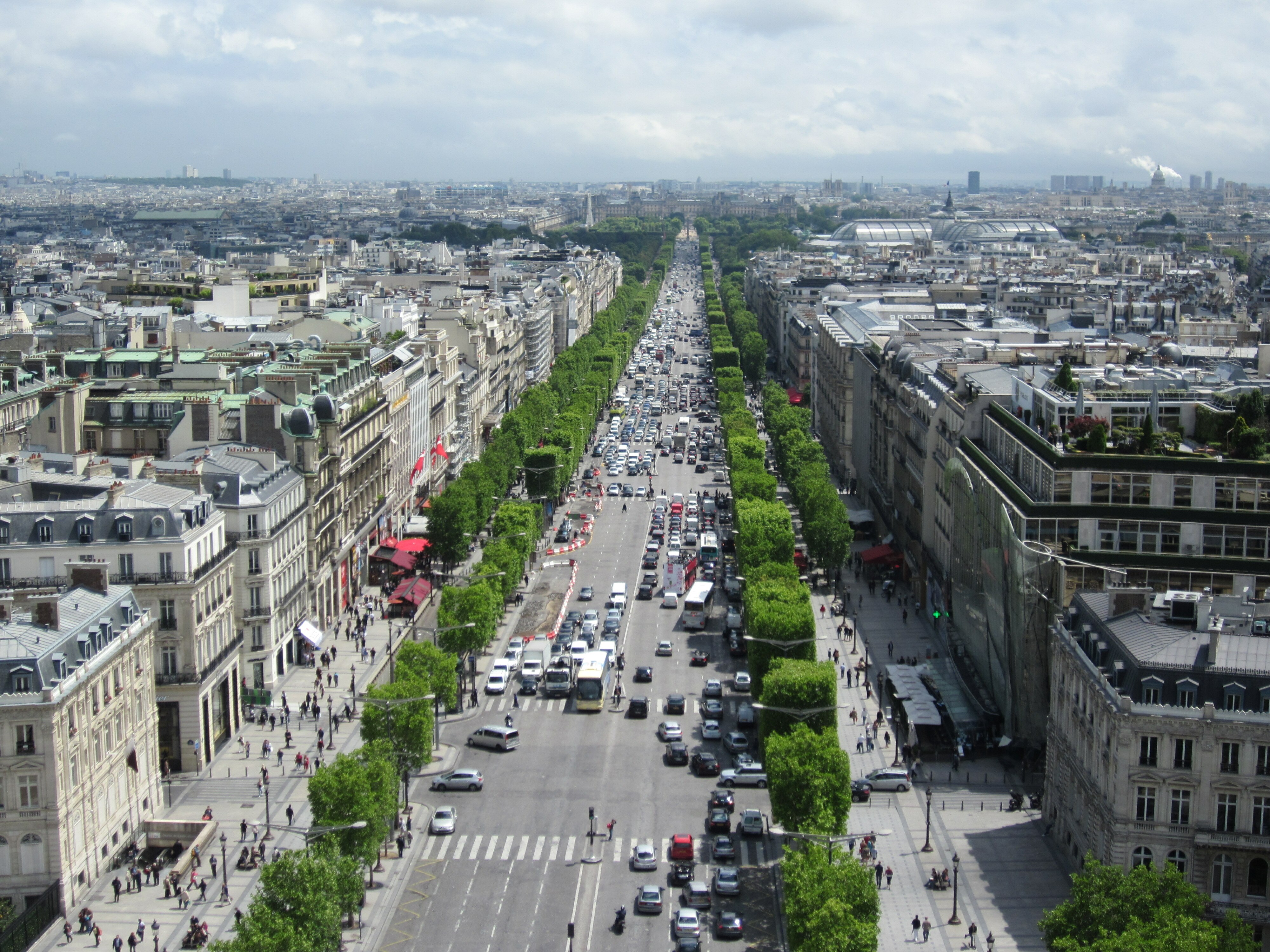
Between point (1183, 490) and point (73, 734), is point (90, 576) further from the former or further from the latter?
point (1183, 490)

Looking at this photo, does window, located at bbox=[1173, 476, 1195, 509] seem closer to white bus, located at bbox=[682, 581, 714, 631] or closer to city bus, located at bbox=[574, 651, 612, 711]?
city bus, located at bbox=[574, 651, 612, 711]

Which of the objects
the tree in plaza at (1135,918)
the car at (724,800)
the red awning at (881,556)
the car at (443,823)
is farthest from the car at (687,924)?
the red awning at (881,556)

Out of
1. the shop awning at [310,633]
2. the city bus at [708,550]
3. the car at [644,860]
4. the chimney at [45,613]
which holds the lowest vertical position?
the car at [644,860]

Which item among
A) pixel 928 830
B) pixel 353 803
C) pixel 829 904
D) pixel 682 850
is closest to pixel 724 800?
pixel 682 850

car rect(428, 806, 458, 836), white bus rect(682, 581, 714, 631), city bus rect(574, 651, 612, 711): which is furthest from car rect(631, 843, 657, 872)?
white bus rect(682, 581, 714, 631)

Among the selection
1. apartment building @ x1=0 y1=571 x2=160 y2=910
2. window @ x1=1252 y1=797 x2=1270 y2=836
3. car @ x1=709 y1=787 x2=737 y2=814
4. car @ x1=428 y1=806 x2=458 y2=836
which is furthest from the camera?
car @ x1=709 y1=787 x2=737 y2=814

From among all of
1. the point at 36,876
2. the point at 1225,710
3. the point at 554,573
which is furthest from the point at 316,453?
the point at 1225,710

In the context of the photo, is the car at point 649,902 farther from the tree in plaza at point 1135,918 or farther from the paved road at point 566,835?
the tree in plaza at point 1135,918
